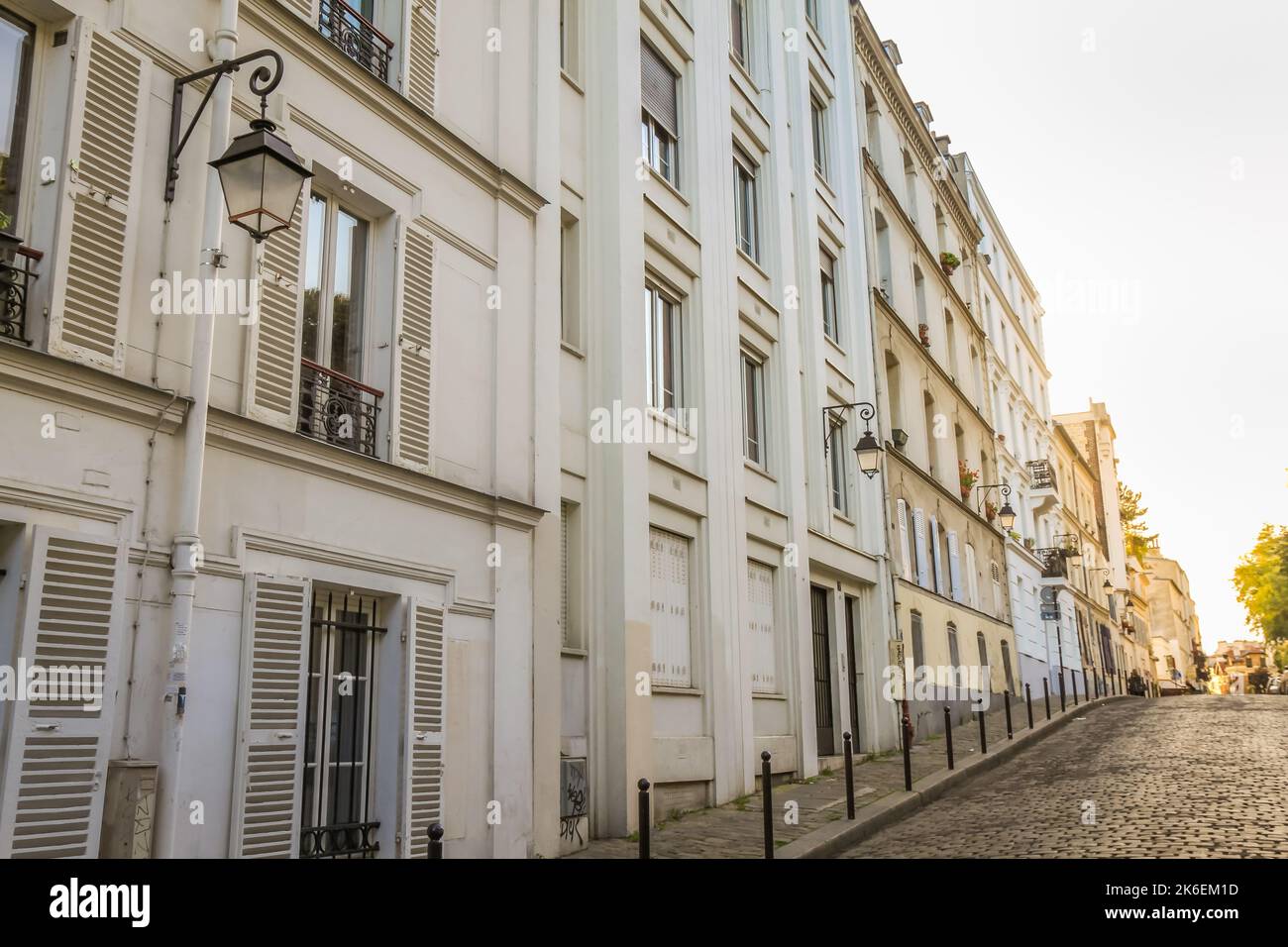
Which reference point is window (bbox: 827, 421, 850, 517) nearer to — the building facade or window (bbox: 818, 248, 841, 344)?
window (bbox: 818, 248, 841, 344)

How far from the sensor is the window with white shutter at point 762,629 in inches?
575

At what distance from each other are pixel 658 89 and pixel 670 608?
6677 millimetres

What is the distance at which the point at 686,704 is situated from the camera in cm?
1252

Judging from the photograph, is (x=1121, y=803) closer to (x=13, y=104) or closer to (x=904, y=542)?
(x=904, y=542)

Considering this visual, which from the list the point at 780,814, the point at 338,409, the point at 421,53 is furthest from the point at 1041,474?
the point at 338,409

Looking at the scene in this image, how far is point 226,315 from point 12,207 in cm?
136

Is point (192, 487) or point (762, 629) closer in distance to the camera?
point (192, 487)

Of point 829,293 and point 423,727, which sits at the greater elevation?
point 829,293

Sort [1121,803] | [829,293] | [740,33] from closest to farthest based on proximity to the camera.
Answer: [1121,803], [740,33], [829,293]

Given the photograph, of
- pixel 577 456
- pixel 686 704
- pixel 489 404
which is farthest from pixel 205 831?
pixel 686 704

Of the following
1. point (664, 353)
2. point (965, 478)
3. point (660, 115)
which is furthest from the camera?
point (965, 478)

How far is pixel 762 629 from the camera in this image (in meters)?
15.0

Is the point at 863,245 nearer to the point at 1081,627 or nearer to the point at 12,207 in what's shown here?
the point at 12,207

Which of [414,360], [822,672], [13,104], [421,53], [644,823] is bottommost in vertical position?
[644,823]
